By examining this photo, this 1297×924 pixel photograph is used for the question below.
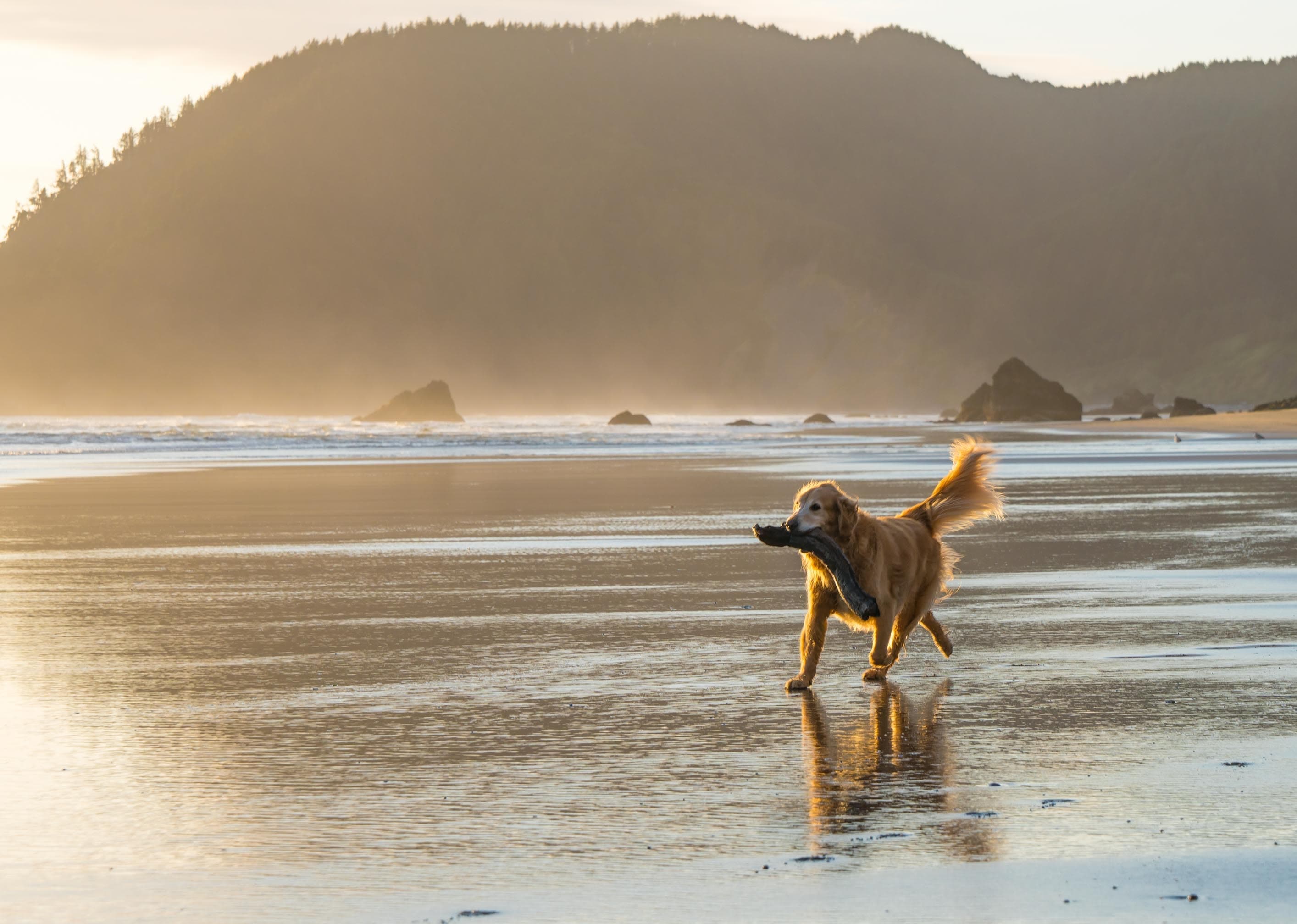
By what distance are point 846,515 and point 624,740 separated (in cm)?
175

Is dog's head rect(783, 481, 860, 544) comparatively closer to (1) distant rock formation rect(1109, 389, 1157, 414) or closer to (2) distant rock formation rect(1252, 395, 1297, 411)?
(2) distant rock formation rect(1252, 395, 1297, 411)

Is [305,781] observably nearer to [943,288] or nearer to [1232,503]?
[1232,503]

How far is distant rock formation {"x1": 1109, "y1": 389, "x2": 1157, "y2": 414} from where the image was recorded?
10188 cm

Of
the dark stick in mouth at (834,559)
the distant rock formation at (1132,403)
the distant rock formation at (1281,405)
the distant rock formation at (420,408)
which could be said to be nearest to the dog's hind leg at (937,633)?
the dark stick in mouth at (834,559)

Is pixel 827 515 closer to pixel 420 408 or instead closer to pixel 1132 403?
pixel 420 408

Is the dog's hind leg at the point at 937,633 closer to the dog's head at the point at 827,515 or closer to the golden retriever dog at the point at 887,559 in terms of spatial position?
the golden retriever dog at the point at 887,559

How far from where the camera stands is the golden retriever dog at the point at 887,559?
7688 millimetres

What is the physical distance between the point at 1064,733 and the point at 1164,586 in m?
4.83

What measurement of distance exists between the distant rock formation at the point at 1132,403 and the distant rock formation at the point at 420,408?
39.0 meters

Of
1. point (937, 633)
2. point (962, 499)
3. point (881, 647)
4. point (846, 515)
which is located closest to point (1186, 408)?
point (962, 499)

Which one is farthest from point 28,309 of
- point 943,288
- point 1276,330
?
point 1276,330

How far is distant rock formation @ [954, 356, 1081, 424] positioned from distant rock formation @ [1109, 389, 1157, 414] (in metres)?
18.2

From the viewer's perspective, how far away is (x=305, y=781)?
5848mm

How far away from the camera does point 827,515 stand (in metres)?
7.68
